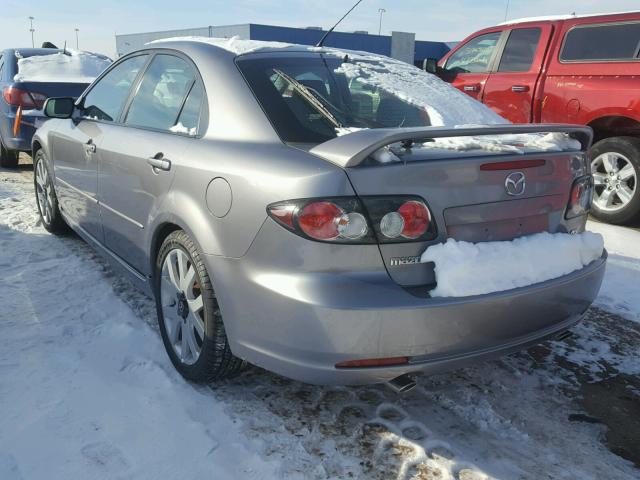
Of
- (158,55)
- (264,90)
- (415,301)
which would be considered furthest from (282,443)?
(158,55)

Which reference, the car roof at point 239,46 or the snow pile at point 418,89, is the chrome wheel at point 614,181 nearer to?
the snow pile at point 418,89

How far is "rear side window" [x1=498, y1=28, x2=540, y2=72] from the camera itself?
6.83 m

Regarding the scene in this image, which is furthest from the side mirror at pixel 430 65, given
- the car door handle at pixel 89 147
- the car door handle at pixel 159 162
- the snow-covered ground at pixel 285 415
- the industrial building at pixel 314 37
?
the industrial building at pixel 314 37

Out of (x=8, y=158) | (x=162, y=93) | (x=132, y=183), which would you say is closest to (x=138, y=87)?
(x=162, y=93)

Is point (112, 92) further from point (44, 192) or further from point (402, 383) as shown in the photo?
point (402, 383)

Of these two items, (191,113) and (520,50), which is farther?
(520,50)

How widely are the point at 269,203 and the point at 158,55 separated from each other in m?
1.66

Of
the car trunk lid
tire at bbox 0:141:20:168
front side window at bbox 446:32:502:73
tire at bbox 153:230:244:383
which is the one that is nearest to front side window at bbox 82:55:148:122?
tire at bbox 153:230:244:383

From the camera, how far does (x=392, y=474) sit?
2.21m

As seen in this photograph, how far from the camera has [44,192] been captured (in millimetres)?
5086

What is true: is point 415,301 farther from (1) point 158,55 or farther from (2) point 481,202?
(1) point 158,55

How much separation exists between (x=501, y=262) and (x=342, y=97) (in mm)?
1100

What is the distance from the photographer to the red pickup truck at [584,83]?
590cm

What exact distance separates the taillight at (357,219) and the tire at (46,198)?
10.9ft
